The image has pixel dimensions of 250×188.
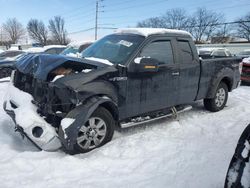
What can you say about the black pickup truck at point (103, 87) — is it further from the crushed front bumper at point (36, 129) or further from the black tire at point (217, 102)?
the black tire at point (217, 102)

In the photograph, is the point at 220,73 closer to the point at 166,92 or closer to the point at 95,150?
the point at 166,92

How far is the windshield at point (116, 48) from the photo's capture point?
4.70 m

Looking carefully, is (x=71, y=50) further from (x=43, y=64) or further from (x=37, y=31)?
(x=37, y=31)

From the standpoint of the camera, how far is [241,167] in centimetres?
248

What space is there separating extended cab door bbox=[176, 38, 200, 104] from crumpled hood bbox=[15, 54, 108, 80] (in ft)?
6.22

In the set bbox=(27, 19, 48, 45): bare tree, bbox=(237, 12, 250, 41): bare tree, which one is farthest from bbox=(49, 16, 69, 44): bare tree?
bbox=(237, 12, 250, 41): bare tree

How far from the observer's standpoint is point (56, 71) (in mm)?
4160

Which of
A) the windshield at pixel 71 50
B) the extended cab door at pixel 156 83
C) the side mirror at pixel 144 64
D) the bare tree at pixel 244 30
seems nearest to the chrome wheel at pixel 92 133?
the extended cab door at pixel 156 83

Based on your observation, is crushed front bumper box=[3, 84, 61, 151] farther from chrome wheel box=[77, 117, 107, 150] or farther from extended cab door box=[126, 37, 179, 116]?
extended cab door box=[126, 37, 179, 116]

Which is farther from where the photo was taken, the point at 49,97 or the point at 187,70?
the point at 187,70

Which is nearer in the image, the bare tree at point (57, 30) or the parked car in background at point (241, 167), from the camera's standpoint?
the parked car in background at point (241, 167)

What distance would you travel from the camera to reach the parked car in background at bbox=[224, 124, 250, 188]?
95.8 inches

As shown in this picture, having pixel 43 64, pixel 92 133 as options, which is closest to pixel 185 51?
pixel 92 133

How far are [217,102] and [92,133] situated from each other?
3.86 metres
